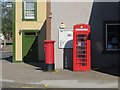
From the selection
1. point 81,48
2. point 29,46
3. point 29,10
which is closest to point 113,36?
point 81,48

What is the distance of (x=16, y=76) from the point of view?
1858cm

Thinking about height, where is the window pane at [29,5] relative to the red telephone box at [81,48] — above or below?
above

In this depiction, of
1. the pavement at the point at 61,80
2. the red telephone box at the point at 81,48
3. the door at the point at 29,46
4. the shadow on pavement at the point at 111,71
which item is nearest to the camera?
the pavement at the point at 61,80

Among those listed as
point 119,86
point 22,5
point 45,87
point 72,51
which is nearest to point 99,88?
point 119,86

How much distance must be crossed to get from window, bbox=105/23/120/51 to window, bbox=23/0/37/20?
905 centimetres

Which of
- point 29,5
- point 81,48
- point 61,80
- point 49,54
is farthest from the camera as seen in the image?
point 29,5

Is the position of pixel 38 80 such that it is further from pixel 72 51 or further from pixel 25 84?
pixel 72 51

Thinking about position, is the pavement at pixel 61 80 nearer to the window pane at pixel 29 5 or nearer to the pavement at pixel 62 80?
the pavement at pixel 62 80

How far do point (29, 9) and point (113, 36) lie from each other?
9.43 metres

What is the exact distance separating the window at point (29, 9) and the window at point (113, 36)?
905 centimetres

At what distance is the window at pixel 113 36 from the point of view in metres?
22.5

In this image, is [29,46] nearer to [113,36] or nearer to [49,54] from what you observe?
[113,36]

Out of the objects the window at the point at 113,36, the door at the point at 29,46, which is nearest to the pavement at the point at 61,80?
the window at the point at 113,36

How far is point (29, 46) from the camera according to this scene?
3025 cm
